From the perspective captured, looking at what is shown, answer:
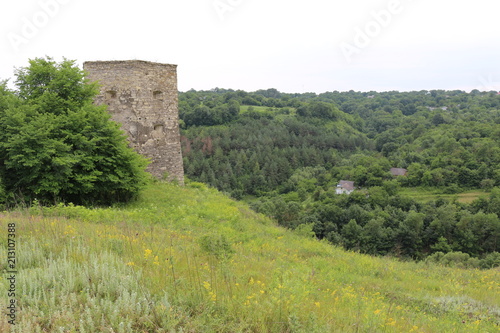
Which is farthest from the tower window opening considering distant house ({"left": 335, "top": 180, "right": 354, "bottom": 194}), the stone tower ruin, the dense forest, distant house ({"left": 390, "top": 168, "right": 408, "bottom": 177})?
distant house ({"left": 390, "top": 168, "right": 408, "bottom": 177})

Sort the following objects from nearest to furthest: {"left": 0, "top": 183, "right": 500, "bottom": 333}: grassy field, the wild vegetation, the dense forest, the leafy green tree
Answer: {"left": 0, "top": 183, "right": 500, "bottom": 333}: grassy field, the wild vegetation, the leafy green tree, the dense forest

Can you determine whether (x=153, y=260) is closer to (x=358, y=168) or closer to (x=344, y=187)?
(x=344, y=187)

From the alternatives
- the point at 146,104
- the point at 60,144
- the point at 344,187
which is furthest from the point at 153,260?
the point at 344,187

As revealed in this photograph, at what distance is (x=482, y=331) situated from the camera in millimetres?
4797

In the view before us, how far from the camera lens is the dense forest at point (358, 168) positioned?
42.0 m

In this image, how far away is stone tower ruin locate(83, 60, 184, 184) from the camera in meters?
15.1

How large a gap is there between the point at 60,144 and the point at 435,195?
6435cm

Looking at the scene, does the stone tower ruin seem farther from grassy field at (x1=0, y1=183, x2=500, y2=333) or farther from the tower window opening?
grassy field at (x1=0, y1=183, x2=500, y2=333)

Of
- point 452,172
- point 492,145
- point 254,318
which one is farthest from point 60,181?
point 492,145

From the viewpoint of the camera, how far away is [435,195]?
60.6 metres

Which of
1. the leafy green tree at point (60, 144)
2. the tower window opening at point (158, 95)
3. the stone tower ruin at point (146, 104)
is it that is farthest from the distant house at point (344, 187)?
the leafy green tree at point (60, 144)

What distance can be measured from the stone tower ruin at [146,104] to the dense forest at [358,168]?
1307 centimetres

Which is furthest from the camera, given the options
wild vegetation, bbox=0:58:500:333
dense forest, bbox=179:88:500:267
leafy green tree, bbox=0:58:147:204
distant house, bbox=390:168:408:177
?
distant house, bbox=390:168:408:177

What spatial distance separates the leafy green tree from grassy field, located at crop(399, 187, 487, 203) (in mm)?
57962
